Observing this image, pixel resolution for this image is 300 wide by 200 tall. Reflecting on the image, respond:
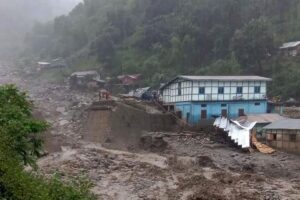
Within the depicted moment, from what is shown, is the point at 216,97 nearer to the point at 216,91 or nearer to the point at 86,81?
the point at 216,91

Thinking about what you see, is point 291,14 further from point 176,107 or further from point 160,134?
point 160,134

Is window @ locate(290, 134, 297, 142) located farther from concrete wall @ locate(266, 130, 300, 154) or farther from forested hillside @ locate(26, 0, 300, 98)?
forested hillside @ locate(26, 0, 300, 98)

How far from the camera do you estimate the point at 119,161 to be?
37031mm

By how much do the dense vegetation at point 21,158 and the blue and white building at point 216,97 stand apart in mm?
31924

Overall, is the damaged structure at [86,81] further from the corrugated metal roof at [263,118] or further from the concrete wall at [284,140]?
the concrete wall at [284,140]

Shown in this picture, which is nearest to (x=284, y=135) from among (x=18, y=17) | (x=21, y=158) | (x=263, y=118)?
(x=263, y=118)

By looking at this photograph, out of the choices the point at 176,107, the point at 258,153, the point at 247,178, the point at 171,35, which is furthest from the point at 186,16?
the point at 247,178

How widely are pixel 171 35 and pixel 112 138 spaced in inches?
1302

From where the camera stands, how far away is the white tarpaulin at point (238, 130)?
40844mm

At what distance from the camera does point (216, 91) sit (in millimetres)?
48781

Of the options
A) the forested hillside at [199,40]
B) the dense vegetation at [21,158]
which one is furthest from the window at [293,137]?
the dense vegetation at [21,158]

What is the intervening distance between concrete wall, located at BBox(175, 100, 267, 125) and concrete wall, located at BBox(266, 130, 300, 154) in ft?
30.1

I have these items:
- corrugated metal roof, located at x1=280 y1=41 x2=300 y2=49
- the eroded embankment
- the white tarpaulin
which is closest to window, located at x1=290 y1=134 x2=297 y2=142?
the white tarpaulin

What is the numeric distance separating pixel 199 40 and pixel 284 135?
3276 cm
